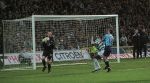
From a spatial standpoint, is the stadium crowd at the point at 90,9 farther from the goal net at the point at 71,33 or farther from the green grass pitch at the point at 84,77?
the green grass pitch at the point at 84,77

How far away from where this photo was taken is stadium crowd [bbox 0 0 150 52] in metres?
45.4

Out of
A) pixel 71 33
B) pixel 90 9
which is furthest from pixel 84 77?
pixel 90 9

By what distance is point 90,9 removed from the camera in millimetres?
49219

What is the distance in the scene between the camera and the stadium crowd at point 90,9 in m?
45.4

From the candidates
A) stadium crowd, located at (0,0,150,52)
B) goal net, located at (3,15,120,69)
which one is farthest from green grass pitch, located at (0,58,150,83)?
stadium crowd, located at (0,0,150,52)

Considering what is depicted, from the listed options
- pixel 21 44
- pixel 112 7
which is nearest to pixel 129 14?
pixel 112 7

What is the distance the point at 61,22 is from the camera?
39.6 meters

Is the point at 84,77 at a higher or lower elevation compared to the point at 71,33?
lower

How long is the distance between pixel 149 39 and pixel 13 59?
16258 millimetres

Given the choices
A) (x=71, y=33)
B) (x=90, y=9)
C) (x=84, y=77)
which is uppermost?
(x=90, y=9)

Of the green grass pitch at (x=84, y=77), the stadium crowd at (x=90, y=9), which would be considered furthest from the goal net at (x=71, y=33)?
the green grass pitch at (x=84, y=77)

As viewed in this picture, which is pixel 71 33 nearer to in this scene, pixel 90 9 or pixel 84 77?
pixel 90 9

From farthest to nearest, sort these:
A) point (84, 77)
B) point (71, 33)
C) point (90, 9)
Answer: point (90, 9), point (71, 33), point (84, 77)

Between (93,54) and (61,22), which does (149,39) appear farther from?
(93,54)
